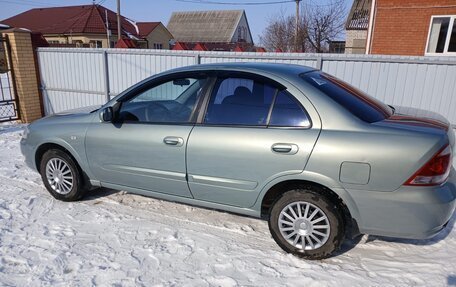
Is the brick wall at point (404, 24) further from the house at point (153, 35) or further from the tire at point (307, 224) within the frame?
the house at point (153, 35)

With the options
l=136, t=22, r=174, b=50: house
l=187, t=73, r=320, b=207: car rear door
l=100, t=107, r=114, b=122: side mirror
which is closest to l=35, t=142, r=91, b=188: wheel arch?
l=100, t=107, r=114, b=122: side mirror

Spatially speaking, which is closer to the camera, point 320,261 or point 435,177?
point 435,177

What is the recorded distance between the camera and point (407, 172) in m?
2.47

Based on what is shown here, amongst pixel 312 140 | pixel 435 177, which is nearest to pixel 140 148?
pixel 312 140

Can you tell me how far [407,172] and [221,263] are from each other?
1650 mm

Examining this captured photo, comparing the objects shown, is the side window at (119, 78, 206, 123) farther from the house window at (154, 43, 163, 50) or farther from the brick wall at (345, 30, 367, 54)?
the house window at (154, 43, 163, 50)

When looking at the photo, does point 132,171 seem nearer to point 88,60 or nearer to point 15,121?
point 88,60

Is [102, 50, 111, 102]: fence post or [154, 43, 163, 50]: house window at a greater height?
[154, 43, 163, 50]: house window

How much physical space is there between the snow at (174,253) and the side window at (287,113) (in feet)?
3.86

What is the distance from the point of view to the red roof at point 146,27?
3966cm

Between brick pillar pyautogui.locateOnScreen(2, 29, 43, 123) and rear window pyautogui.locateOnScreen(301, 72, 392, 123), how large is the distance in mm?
8040

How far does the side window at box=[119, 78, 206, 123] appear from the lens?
3.35 meters

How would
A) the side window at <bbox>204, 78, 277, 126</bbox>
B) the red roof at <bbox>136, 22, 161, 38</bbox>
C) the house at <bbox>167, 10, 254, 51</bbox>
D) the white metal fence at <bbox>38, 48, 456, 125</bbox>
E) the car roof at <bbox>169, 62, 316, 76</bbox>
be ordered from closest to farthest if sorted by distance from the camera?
the side window at <bbox>204, 78, 277, 126</bbox>
the car roof at <bbox>169, 62, 316, 76</bbox>
the white metal fence at <bbox>38, 48, 456, 125</bbox>
the red roof at <bbox>136, 22, 161, 38</bbox>
the house at <bbox>167, 10, 254, 51</bbox>

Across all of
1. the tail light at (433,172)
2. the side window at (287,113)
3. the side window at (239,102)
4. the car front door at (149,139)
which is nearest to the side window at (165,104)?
the car front door at (149,139)
